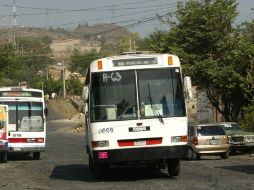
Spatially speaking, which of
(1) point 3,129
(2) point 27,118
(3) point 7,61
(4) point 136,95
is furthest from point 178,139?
(3) point 7,61

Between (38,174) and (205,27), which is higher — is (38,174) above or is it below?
below

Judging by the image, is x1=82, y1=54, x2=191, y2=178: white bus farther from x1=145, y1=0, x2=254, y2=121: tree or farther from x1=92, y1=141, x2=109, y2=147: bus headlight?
x1=145, y1=0, x2=254, y2=121: tree

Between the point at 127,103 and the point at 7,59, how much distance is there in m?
38.5

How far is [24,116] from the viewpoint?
32.8 meters

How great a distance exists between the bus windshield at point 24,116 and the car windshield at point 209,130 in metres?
7.64

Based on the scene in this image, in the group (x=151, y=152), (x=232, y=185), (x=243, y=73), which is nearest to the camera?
(x=232, y=185)

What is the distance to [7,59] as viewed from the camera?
55906 millimetres

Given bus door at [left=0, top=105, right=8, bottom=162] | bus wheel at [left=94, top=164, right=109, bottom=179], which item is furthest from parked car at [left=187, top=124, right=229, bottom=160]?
bus wheel at [left=94, top=164, right=109, bottom=179]

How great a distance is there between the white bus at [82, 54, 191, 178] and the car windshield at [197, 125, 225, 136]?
34.0 ft

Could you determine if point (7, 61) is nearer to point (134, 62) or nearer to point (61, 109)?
point (134, 62)

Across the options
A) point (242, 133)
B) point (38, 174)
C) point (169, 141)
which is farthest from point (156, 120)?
point (242, 133)

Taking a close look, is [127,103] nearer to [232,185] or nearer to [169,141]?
[169,141]

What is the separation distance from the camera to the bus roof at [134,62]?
62.5ft

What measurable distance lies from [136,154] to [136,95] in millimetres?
1592
